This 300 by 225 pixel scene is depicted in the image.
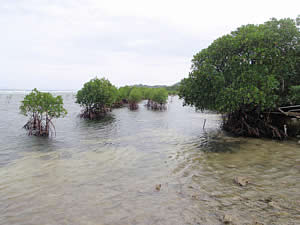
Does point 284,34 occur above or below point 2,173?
above

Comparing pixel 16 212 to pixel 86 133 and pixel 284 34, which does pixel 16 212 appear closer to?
pixel 86 133

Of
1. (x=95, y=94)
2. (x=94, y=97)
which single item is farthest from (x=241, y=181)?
(x=95, y=94)

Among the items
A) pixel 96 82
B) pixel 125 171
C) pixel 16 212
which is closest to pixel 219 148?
pixel 125 171

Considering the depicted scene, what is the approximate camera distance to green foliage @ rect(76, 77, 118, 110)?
32.9m

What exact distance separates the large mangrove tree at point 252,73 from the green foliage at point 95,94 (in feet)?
62.3

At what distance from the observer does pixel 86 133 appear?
67.9 feet

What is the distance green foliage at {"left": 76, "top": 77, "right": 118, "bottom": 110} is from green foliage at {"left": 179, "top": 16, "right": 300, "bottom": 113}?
20.0m

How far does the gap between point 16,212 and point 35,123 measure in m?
14.3

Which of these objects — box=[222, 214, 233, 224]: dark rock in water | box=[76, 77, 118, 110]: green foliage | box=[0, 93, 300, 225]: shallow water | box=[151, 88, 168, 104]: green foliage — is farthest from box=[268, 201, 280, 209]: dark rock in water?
box=[151, 88, 168, 104]: green foliage

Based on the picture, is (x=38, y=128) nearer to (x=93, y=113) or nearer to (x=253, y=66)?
(x=93, y=113)

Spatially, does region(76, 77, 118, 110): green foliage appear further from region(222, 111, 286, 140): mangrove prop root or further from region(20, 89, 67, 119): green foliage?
region(222, 111, 286, 140): mangrove prop root

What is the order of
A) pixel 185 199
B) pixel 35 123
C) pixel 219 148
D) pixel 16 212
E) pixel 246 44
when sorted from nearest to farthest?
1. pixel 16 212
2. pixel 185 199
3. pixel 219 148
4. pixel 246 44
5. pixel 35 123

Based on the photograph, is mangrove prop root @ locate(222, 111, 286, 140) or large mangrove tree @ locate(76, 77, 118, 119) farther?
large mangrove tree @ locate(76, 77, 118, 119)

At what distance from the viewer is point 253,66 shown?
1549cm
